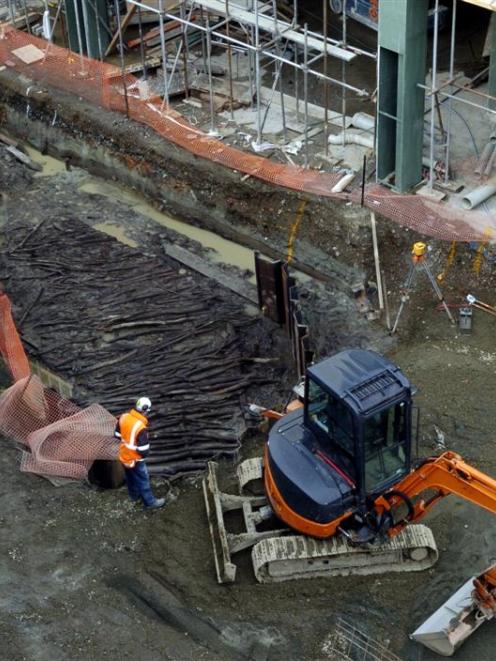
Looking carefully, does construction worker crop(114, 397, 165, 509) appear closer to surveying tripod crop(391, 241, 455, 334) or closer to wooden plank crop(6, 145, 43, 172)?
surveying tripod crop(391, 241, 455, 334)

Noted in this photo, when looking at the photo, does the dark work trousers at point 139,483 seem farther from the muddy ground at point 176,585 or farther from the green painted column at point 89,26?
the green painted column at point 89,26

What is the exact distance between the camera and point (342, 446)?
1266 centimetres

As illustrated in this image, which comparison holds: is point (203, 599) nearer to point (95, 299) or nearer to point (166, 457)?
point (166, 457)

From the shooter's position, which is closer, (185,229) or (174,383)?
(174,383)

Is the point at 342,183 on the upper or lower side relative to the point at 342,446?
lower

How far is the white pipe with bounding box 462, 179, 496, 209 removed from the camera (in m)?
19.2

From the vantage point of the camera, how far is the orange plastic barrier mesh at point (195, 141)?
62.6ft

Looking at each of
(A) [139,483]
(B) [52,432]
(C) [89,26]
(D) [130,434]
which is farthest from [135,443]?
(C) [89,26]

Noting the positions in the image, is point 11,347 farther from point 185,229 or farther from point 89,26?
point 89,26

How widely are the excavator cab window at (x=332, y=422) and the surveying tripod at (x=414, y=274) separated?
17.5 feet

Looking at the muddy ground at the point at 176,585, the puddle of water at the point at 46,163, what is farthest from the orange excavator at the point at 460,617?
the puddle of water at the point at 46,163

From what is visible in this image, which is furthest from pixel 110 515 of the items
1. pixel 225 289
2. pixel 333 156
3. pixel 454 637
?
pixel 333 156

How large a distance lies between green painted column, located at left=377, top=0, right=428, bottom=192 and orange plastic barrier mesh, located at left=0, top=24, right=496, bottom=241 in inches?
23.8

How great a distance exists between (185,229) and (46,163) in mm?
4442
